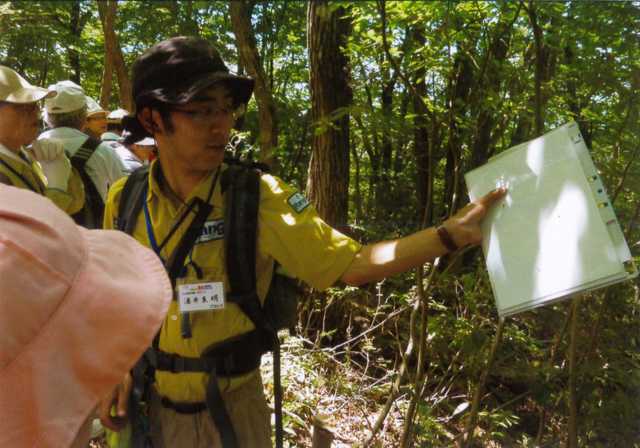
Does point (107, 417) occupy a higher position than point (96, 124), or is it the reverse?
point (96, 124)

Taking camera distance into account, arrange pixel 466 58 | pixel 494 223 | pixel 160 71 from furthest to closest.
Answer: pixel 466 58 < pixel 160 71 < pixel 494 223

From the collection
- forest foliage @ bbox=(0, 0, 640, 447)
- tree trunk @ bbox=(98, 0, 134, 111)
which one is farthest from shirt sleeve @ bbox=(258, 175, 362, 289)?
tree trunk @ bbox=(98, 0, 134, 111)

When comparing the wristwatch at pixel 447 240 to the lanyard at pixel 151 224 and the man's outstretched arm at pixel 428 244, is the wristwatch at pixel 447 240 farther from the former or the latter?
the lanyard at pixel 151 224

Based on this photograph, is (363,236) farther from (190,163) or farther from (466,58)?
(190,163)

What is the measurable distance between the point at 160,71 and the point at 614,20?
72.2 inches

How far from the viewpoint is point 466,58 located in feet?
8.51

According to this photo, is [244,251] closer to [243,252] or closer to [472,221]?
[243,252]

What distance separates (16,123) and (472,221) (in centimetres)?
267

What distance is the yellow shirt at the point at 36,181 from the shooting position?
2.75 m

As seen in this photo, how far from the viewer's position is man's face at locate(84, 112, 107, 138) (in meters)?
4.58

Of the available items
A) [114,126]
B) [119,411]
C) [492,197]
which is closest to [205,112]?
[492,197]

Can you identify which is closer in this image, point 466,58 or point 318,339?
point 466,58

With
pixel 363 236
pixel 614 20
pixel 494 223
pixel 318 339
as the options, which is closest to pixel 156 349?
pixel 494 223

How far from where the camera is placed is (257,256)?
179 cm
